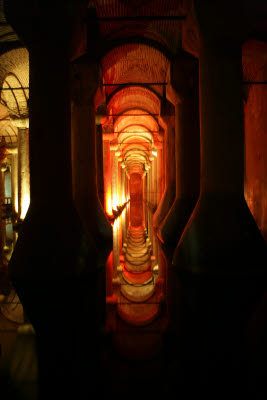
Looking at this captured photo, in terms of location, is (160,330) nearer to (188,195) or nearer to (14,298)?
(14,298)

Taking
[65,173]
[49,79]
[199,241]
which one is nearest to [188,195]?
[199,241]

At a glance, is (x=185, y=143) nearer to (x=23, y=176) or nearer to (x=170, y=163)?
(x=170, y=163)

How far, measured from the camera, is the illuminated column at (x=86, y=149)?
20.8 feet

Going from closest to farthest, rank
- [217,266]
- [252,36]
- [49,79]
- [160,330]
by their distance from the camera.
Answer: [160,330], [217,266], [49,79], [252,36]

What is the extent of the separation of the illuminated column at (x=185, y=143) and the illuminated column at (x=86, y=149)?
1.48 metres

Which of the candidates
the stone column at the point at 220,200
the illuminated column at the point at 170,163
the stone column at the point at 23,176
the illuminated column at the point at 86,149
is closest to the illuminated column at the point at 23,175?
the stone column at the point at 23,176

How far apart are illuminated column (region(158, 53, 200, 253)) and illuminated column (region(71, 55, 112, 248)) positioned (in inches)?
58.3

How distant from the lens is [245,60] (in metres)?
6.84

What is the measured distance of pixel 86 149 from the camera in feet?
21.9

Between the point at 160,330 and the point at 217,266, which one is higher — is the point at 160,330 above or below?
below

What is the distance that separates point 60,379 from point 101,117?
7.72 m

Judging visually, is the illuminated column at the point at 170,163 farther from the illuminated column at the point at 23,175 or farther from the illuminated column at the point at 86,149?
the illuminated column at the point at 23,175

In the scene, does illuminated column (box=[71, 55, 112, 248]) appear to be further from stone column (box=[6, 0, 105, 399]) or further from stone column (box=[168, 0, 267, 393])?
stone column (box=[168, 0, 267, 393])

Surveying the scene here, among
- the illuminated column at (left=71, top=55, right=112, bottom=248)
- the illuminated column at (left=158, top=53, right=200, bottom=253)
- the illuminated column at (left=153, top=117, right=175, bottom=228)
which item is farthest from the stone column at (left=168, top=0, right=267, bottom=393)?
the illuminated column at (left=153, top=117, right=175, bottom=228)
